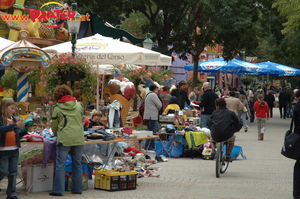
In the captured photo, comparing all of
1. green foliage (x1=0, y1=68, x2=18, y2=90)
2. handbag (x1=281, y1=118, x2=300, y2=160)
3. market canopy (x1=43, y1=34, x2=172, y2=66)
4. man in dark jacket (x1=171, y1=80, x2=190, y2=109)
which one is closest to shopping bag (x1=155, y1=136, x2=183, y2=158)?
market canopy (x1=43, y1=34, x2=172, y2=66)

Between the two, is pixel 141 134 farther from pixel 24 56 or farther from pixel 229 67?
pixel 229 67

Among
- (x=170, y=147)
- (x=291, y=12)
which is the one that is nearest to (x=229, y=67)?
(x=291, y=12)

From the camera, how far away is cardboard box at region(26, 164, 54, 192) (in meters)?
9.28

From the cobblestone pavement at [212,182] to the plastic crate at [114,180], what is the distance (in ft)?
0.40

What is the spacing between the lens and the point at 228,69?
34594mm

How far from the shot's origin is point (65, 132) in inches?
358

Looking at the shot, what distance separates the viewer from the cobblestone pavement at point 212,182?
31.3ft

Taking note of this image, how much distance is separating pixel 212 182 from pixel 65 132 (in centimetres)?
329

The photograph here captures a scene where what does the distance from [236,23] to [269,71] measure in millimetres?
10079

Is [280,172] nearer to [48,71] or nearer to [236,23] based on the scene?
[48,71]

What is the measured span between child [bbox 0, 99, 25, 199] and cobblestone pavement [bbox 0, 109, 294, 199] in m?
0.56

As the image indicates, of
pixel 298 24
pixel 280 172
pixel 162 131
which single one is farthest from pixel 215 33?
pixel 280 172

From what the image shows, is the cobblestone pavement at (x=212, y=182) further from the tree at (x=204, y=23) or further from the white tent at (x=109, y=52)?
the tree at (x=204, y=23)

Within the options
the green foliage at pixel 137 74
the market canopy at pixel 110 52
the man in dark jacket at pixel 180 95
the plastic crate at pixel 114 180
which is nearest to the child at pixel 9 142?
the plastic crate at pixel 114 180
